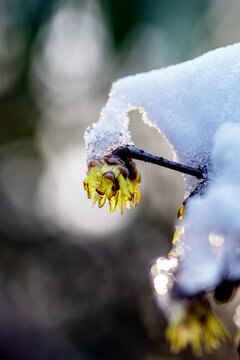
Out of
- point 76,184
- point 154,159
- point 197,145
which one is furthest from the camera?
point 76,184

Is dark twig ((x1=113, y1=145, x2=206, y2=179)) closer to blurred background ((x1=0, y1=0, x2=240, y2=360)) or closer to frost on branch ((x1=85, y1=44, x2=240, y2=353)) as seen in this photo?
frost on branch ((x1=85, y1=44, x2=240, y2=353))

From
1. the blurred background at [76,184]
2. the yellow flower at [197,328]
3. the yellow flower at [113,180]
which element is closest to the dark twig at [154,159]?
the yellow flower at [113,180]

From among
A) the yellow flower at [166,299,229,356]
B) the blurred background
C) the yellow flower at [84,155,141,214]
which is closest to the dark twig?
the yellow flower at [84,155,141,214]

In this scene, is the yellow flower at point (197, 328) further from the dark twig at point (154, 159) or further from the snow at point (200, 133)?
the dark twig at point (154, 159)

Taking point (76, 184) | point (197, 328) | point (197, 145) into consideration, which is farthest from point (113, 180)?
point (76, 184)

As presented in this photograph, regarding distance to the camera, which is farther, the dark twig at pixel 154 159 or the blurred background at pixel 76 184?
the blurred background at pixel 76 184

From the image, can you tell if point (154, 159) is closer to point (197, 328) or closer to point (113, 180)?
point (113, 180)
